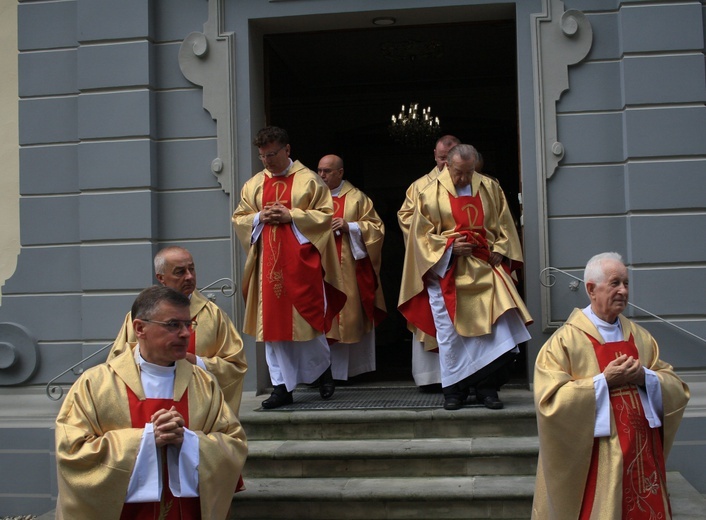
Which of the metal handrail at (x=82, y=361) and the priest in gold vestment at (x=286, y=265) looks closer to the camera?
the priest in gold vestment at (x=286, y=265)

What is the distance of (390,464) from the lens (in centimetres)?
634

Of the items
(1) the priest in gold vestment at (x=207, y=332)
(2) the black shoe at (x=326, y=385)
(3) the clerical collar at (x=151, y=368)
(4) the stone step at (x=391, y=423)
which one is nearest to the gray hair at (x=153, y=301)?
(3) the clerical collar at (x=151, y=368)

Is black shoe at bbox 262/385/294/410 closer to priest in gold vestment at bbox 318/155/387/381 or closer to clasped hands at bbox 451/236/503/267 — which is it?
priest in gold vestment at bbox 318/155/387/381

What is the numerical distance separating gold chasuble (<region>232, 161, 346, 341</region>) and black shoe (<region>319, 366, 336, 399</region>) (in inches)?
18.0

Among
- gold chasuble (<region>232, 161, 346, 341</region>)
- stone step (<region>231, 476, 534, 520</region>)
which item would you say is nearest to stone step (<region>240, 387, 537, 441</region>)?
stone step (<region>231, 476, 534, 520</region>)

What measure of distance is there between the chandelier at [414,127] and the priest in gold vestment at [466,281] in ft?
17.0

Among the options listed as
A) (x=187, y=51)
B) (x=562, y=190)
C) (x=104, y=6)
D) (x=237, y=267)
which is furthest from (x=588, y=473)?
(x=104, y=6)

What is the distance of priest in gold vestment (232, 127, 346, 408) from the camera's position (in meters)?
7.14

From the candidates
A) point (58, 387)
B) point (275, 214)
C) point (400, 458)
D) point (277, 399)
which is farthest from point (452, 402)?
point (58, 387)

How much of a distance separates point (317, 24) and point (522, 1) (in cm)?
172

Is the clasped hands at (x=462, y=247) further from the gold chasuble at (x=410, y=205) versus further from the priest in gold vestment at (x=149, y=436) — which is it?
the priest in gold vestment at (x=149, y=436)

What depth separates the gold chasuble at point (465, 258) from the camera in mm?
6895

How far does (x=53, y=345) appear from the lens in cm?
791

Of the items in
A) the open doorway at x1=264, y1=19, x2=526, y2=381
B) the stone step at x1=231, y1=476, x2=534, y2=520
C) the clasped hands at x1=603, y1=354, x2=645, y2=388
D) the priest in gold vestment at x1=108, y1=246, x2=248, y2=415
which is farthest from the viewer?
the open doorway at x1=264, y1=19, x2=526, y2=381
